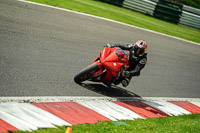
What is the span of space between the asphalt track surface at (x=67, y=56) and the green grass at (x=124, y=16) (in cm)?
155

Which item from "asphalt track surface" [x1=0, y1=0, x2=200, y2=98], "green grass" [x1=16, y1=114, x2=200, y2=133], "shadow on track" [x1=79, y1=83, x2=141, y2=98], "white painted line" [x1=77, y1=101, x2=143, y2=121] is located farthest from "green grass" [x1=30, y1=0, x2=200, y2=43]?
"green grass" [x1=16, y1=114, x2=200, y2=133]

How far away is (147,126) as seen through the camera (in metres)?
6.21

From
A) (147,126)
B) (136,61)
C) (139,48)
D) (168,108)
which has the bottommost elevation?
(168,108)

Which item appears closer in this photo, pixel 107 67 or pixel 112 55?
pixel 107 67

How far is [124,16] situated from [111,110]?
1235cm

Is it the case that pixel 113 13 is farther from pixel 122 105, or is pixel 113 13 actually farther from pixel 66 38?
pixel 122 105

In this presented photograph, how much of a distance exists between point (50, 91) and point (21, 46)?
2477mm

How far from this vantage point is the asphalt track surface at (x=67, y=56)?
7.07m

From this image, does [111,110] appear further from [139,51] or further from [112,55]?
[139,51]

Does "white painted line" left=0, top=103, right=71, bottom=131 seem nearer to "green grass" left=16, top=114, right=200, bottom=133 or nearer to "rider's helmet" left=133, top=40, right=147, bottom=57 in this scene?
"green grass" left=16, top=114, right=200, bottom=133

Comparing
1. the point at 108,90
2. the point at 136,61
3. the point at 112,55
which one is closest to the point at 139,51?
the point at 136,61

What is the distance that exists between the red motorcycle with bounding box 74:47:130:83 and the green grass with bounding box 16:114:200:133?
1.47 metres

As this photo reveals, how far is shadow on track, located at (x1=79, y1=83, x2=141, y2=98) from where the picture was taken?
7.80 meters

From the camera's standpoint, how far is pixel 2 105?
17.3 ft
